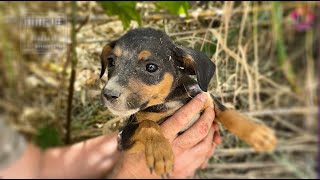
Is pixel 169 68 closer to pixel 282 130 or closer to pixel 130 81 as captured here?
pixel 130 81

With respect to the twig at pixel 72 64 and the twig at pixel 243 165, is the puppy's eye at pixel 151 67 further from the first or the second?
the twig at pixel 243 165

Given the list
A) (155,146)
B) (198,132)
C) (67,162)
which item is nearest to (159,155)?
(155,146)

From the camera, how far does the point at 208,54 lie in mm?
1177

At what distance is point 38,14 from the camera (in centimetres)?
203

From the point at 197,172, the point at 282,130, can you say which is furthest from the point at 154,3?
the point at 282,130

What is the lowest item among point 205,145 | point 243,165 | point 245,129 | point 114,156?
point 243,165

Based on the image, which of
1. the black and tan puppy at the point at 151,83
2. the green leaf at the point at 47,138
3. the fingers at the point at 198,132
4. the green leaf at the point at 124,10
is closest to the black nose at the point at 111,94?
the black and tan puppy at the point at 151,83

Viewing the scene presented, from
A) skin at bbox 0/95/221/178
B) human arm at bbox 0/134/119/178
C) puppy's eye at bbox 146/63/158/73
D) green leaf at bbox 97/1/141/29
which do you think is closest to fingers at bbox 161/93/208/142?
skin at bbox 0/95/221/178

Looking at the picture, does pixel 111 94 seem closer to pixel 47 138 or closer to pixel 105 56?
pixel 105 56

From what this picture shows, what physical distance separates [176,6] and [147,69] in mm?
510

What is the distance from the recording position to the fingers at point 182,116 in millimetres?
1146

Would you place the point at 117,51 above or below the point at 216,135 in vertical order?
above

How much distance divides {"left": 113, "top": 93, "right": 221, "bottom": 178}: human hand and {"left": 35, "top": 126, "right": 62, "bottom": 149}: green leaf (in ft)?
1.59

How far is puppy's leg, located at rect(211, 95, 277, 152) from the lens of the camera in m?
1.20
